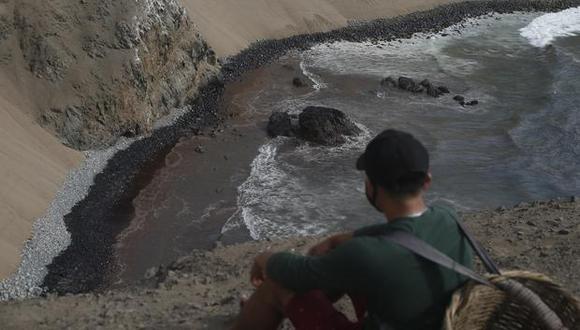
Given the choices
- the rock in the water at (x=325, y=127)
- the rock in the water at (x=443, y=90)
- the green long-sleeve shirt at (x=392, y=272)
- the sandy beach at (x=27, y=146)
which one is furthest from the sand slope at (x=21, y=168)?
the rock in the water at (x=443, y=90)

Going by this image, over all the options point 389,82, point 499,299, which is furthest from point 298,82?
point 499,299

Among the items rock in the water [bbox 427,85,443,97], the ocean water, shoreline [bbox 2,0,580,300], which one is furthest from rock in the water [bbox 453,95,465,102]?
shoreline [bbox 2,0,580,300]

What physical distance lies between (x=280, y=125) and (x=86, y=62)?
5.43 meters

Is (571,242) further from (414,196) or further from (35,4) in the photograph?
(35,4)

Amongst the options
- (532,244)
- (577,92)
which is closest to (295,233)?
(532,244)

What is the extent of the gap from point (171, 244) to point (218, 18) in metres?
18.5

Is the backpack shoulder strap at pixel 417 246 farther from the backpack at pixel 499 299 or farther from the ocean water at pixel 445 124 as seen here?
the ocean water at pixel 445 124

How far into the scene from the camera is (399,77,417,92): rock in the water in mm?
24672

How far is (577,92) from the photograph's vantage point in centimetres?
2431

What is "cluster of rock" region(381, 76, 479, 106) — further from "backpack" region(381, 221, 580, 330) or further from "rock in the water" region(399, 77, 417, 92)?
"backpack" region(381, 221, 580, 330)

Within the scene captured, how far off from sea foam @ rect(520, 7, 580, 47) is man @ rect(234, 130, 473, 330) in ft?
101

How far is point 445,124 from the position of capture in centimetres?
2105

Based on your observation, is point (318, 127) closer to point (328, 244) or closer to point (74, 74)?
point (74, 74)

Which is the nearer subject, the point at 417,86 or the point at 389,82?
the point at 417,86
